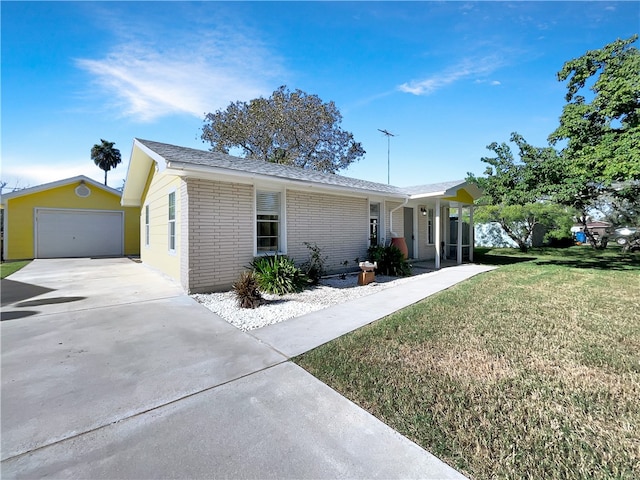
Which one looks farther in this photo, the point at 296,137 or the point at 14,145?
the point at 296,137

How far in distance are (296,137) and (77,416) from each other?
922 inches

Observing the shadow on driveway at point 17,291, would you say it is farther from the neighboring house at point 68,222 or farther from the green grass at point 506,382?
the neighboring house at point 68,222

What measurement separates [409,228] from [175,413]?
486 inches

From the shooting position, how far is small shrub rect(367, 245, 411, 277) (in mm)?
9812

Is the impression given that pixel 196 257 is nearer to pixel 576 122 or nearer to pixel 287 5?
pixel 287 5

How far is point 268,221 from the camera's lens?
27.0 feet

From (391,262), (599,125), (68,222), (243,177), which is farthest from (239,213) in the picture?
(68,222)

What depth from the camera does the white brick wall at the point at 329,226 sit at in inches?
341

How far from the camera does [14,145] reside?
444 inches

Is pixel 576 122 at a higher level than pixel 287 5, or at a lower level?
lower

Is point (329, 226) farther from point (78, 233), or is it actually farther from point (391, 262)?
point (78, 233)

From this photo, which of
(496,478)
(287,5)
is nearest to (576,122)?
(287,5)

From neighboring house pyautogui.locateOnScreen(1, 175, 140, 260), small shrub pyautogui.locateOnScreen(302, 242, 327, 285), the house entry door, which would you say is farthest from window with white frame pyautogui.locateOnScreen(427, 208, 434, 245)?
neighboring house pyautogui.locateOnScreen(1, 175, 140, 260)

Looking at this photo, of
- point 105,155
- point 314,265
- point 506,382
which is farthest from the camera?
point 105,155
